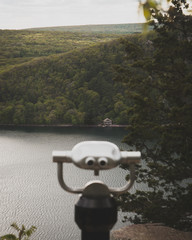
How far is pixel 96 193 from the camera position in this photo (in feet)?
3.75

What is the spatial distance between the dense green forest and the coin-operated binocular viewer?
67687mm

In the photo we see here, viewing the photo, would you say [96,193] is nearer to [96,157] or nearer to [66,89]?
[96,157]

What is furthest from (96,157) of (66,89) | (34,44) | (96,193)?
(34,44)

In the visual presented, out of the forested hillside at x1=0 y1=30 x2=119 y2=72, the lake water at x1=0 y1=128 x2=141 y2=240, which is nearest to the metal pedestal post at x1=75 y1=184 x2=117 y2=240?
the lake water at x1=0 y1=128 x2=141 y2=240

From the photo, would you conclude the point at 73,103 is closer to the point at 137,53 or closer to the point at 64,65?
the point at 64,65

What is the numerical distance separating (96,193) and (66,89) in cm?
8650

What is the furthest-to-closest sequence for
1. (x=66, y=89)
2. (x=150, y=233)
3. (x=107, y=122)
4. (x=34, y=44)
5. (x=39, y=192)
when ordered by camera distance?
(x=34, y=44) < (x=66, y=89) < (x=107, y=122) < (x=39, y=192) < (x=150, y=233)

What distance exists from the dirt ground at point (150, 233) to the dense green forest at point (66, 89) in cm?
5340

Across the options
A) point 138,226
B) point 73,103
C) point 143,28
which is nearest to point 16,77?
point 73,103

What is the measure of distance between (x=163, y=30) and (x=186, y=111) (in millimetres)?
3544

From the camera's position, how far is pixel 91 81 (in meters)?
86.7

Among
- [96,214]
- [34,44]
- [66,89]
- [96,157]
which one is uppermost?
[34,44]

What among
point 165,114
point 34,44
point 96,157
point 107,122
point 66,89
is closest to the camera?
point 96,157

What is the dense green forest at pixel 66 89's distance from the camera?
7344 centimetres
